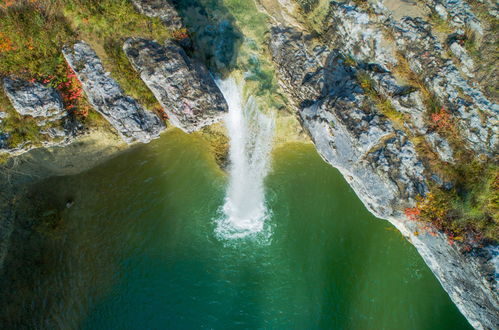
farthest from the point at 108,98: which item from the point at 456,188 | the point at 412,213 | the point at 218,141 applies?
the point at 456,188

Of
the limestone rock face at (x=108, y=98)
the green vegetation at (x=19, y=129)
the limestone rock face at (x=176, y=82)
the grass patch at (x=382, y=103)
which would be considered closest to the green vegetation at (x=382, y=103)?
the grass patch at (x=382, y=103)

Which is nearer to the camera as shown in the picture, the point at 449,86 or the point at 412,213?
the point at 449,86

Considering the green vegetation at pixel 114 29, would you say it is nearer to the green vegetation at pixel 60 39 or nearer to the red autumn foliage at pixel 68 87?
the green vegetation at pixel 60 39

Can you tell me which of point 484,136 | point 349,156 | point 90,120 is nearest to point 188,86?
point 90,120

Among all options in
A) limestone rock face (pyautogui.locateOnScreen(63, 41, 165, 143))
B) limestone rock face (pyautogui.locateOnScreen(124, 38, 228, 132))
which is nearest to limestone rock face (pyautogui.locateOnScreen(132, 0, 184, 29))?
limestone rock face (pyautogui.locateOnScreen(124, 38, 228, 132))

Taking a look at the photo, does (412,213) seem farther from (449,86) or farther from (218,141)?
(218,141)

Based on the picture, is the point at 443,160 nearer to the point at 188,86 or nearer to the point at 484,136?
the point at 484,136
